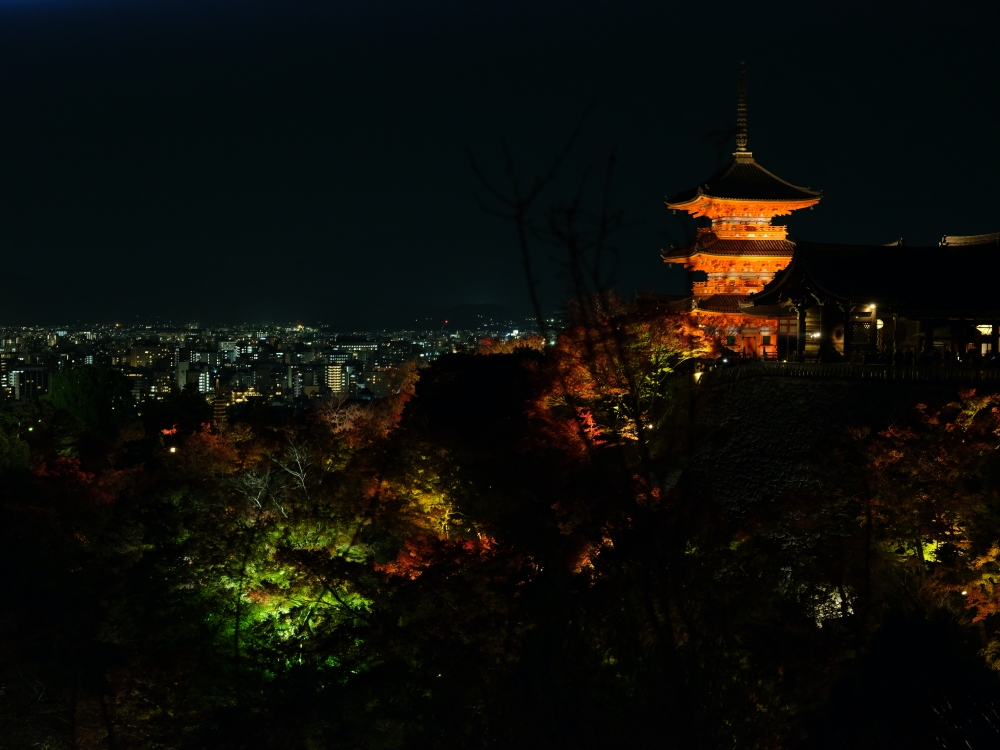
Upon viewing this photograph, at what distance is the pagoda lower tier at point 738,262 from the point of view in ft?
92.2

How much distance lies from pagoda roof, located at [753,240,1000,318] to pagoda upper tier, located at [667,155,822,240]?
622 centimetres

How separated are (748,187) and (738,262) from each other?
257 cm

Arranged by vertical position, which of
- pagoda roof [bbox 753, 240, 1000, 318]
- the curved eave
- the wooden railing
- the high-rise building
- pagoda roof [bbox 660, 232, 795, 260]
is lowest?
the high-rise building

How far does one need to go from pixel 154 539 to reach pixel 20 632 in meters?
3.19

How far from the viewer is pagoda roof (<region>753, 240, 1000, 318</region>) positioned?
2020 cm

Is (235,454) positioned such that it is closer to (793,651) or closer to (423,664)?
(423,664)

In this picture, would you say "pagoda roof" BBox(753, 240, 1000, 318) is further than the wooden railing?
Yes

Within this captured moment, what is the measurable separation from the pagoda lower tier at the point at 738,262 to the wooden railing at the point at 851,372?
25.2 feet

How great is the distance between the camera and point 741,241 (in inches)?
1125

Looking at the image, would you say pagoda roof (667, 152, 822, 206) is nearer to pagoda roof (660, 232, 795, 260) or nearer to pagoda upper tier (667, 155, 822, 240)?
pagoda upper tier (667, 155, 822, 240)

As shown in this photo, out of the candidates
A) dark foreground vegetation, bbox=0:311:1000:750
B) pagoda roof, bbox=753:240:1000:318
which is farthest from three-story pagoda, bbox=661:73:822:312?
dark foreground vegetation, bbox=0:311:1000:750

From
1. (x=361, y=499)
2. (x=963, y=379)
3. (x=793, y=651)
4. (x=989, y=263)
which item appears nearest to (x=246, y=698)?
(x=361, y=499)

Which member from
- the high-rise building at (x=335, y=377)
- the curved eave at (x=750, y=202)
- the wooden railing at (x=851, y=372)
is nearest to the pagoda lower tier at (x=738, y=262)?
the curved eave at (x=750, y=202)

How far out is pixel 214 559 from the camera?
17016 mm
